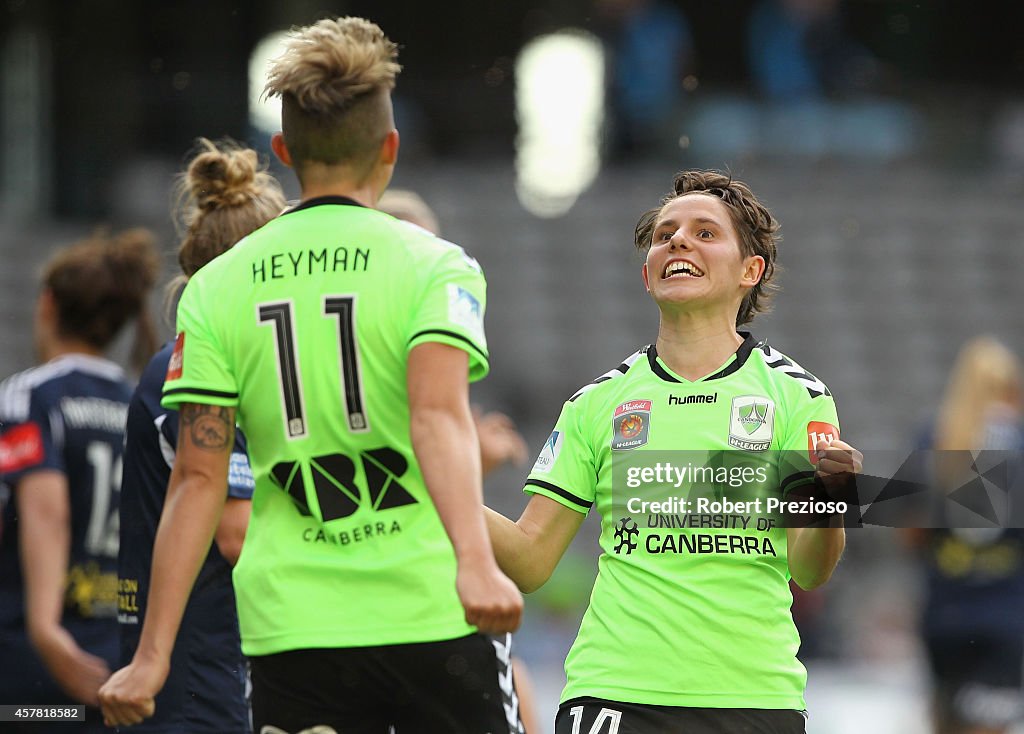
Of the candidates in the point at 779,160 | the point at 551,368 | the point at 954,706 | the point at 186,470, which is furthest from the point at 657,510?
the point at 779,160

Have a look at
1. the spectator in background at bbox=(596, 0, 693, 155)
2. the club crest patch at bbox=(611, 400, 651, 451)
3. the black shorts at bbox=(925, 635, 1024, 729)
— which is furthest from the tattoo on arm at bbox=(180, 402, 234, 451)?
the spectator in background at bbox=(596, 0, 693, 155)

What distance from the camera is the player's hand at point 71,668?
4.66m

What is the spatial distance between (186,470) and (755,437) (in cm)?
126

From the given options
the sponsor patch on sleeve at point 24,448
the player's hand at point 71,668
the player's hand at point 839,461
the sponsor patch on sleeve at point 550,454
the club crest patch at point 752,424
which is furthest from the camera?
the sponsor patch on sleeve at point 24,448

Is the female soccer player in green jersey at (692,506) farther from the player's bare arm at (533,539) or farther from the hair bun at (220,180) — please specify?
the hair bun at (220,180)

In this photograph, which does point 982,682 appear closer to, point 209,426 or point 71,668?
point 71,668

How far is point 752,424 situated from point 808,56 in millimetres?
10653

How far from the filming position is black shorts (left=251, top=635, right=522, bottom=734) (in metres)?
2.96

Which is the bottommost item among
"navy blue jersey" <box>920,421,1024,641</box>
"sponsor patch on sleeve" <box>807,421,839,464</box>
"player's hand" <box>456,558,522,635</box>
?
"navy blue jersey" <box>920,421,1024,641</box>

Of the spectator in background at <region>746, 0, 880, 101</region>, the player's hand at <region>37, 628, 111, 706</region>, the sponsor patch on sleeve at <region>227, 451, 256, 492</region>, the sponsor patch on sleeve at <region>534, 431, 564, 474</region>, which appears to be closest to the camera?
the sponsor patch on sleeve at <region>534, 431, 564, 474</region>

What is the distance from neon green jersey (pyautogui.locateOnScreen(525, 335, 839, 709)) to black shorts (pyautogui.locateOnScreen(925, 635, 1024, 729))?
4294 millimetres

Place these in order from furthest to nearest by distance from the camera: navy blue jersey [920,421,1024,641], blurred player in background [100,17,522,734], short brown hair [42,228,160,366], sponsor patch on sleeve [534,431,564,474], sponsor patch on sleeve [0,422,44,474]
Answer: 1. navy blue jersey [920,421,1024,641]
2. short brown hair [42,228,160,366]
3. sponsor patch on sleeve [0,422,44,474]
4. sponsor patch on sleeve [534,431,564,474]
5. blurred player in background [100,17,522,734]

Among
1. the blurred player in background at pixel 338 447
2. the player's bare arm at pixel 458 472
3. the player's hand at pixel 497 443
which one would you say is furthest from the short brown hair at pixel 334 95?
the player's hand at pixel 497 443

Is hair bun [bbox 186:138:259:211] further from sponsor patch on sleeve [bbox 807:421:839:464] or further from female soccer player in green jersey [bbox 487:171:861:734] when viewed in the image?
sponsor patch on sleeve [bbox 807:421:839:464]
